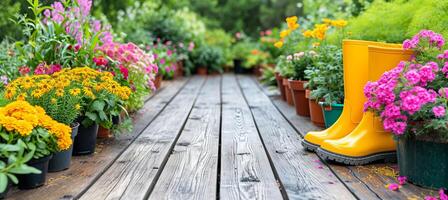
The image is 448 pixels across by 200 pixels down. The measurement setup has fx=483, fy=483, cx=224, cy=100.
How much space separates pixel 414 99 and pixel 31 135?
1.40 m

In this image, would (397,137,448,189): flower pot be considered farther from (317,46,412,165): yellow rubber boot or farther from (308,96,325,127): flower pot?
(308,96,325,127): flower pot

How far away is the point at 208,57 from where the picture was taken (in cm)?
843

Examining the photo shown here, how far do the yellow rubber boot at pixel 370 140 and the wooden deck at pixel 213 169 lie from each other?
5 cm

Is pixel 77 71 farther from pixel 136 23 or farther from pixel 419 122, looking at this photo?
pixel 136 23

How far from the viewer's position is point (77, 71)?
2436mm

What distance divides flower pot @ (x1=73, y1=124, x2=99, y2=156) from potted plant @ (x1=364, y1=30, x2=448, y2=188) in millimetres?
1320

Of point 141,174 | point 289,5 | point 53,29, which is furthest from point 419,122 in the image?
point 289,5

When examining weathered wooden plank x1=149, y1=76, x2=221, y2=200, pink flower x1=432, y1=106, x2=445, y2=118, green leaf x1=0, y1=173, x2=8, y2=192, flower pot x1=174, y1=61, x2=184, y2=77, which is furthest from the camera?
flower pot x1=174, y1=61, x2=184, y2=77

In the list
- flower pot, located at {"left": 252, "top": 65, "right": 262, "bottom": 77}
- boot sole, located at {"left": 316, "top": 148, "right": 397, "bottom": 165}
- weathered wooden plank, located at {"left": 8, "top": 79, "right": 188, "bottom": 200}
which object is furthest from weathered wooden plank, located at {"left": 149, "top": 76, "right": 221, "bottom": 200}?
flower pot, located at {"left": 252, "top": 65, "right": 262, "bottom": 77}

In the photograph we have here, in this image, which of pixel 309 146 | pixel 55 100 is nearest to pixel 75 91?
pixel 55 100

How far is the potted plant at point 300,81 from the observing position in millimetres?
3523

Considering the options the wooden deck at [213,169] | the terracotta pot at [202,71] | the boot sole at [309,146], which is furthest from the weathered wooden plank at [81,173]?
the terracotta pot at [202,71]

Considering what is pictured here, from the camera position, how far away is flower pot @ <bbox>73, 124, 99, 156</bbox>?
2357 mm

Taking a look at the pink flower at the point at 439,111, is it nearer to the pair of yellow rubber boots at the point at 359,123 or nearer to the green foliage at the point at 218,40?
the pair of yellow rubber boots at the point at 359,123
